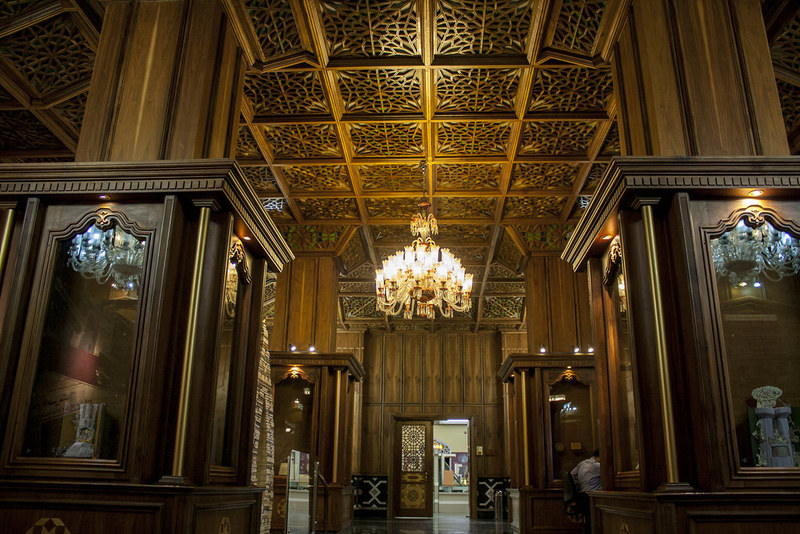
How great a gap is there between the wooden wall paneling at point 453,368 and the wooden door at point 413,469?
38.2 inches

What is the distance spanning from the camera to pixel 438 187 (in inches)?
394

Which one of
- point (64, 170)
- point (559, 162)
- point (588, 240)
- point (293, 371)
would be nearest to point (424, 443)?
point (293, 371)

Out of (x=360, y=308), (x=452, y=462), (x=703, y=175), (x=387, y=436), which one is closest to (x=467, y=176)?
(x=703, y=175)

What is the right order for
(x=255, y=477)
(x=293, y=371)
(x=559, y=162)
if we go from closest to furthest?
(x=255, y=477) < (x=559, y=162) < (x=293, y=371)

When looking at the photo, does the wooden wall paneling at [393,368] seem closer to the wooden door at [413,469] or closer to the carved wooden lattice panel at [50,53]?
the wooden door at [413,469]

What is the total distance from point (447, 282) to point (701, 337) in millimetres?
5560

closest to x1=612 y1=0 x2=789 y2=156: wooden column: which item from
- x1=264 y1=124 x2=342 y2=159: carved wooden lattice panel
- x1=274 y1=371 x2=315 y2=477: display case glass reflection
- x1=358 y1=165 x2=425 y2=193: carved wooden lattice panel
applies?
x1=264 y1=124 x2=342 y2=159: carved wooden lattice panel

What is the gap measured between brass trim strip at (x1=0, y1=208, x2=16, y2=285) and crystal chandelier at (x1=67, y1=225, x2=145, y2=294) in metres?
0.44

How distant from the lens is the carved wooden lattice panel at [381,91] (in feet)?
24.1

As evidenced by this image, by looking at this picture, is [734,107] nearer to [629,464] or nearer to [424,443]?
[629,464]

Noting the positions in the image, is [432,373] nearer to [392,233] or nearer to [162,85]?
[392,233]

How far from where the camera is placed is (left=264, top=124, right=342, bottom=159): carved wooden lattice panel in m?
8.36

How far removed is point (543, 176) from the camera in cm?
959

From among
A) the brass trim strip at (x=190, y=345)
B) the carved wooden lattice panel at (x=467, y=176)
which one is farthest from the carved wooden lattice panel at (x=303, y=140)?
the brass trim strip at (x=190, y=345)
